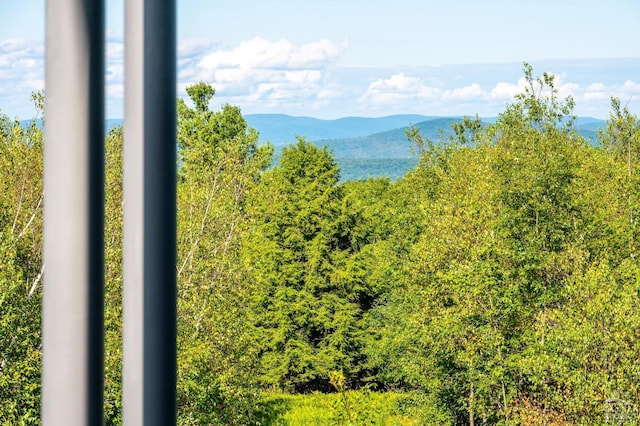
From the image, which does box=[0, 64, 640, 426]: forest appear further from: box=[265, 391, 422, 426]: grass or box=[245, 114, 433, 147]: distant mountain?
box=[245, 114, 433, 147]: distant mountain

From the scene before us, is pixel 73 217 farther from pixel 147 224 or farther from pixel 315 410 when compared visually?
pixel 315 410

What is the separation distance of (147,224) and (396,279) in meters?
22.6

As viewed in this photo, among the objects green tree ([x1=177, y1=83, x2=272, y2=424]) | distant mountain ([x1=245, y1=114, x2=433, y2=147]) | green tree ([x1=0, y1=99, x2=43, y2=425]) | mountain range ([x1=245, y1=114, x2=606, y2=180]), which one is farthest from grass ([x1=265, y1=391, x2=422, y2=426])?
distant mountain ([x1=245, y1=114, x2=433, y2=147])

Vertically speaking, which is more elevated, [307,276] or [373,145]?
[373,145]

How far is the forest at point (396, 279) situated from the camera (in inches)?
476

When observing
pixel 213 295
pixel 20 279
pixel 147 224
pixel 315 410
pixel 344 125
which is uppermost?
pixel 344 125

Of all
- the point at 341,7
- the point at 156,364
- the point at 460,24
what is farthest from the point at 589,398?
the point at 341,7

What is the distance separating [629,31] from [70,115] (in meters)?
57.5

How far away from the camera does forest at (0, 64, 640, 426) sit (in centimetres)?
1210

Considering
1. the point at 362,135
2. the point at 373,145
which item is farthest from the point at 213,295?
the point at 362,135

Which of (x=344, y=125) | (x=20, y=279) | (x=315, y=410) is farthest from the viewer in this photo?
(x=344, y=125)

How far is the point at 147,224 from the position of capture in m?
1.08

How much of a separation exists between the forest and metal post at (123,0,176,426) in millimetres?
6892

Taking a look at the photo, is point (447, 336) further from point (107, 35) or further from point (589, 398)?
point (107, 35)
